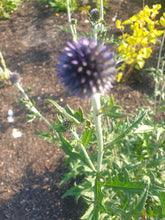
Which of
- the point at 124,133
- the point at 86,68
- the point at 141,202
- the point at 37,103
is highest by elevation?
the point at 86,68

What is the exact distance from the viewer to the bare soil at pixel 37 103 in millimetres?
2889

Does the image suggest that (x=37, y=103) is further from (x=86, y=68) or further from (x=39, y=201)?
(x=86, y=68)

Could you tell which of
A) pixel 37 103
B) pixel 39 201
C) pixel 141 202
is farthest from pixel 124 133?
pixel 37 103

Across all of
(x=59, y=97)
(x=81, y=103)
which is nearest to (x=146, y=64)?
(x=81, y=103)

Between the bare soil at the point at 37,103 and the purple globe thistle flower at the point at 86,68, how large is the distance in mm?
2266

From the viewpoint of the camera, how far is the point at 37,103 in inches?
154

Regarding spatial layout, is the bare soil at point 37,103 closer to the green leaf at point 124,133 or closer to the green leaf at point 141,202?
the green leaf at point 141,202

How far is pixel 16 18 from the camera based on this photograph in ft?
18.7

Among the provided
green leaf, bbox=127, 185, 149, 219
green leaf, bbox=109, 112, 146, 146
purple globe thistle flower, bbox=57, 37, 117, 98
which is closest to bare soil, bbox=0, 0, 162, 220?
green leaf, bbox=127, 185, 149, 219

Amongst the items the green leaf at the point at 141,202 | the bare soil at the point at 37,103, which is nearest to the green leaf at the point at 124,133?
the green leaf at the point at 141,202

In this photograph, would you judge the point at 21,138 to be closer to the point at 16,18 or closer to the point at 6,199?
the point at 6,199

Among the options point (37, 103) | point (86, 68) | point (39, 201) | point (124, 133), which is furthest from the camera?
point (37, 103)

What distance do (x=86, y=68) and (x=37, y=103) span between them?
2.96m

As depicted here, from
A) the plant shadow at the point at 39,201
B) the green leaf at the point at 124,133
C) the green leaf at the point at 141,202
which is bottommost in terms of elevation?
the plant shadow at the point at 39,201
